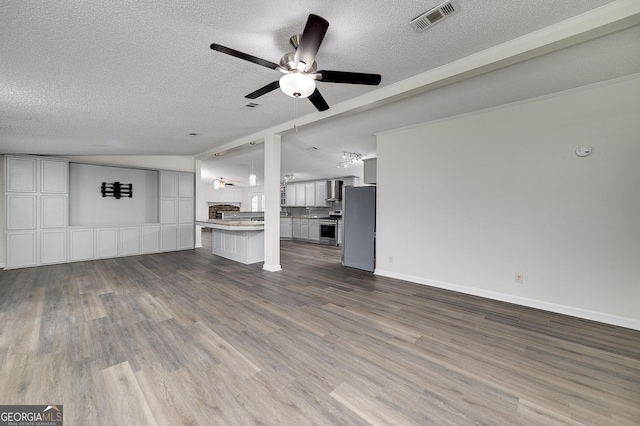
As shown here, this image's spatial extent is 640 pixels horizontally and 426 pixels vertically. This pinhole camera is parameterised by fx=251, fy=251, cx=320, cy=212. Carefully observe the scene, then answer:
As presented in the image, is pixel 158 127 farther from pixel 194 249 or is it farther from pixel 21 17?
pixel 194 249

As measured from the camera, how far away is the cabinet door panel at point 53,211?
5.21 metres

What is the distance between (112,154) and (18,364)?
18.0ft

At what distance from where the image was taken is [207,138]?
5148 millimetres

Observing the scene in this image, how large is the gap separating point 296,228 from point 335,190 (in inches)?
79.3

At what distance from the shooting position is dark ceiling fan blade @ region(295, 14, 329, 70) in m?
1.59

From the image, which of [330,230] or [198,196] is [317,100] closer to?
[330,230]

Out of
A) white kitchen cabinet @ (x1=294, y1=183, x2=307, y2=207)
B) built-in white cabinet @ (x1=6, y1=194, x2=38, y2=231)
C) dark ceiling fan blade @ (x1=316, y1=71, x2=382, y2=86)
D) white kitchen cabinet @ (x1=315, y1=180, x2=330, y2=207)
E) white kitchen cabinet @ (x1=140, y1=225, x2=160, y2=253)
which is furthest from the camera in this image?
white kitchen cabinet @ (x1=294, y1=183, x2=307, y2=207)

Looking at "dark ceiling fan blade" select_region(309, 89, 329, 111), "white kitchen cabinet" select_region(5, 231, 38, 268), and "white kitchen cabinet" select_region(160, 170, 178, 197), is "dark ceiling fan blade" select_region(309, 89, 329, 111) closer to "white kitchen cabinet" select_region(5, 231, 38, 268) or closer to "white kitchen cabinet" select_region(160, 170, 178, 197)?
"white kitchen cabinet" select_region(160, 170, 178, 197)

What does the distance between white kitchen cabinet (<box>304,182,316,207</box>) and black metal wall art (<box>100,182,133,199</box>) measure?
17.7 ft

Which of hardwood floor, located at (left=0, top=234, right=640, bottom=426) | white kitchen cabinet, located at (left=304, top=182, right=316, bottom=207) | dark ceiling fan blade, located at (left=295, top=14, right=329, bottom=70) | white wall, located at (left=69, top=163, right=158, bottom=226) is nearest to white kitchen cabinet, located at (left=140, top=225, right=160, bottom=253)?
white wall, located at (left=69, top=163, right=158, bottom=226)

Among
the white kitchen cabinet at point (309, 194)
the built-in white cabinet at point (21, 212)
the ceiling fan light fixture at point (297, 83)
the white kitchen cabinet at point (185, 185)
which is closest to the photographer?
the ceiling fan light fixture at point (297, 83)

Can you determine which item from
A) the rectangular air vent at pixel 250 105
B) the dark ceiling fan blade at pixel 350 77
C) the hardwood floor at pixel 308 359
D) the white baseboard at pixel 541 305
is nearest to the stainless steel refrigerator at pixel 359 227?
the white baseboard at pixel 541 305

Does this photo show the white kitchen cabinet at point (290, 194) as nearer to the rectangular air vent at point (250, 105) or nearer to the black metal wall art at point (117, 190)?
the black metal wall art at point (117, 190)

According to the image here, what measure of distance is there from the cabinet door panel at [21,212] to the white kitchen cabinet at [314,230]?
664cm
